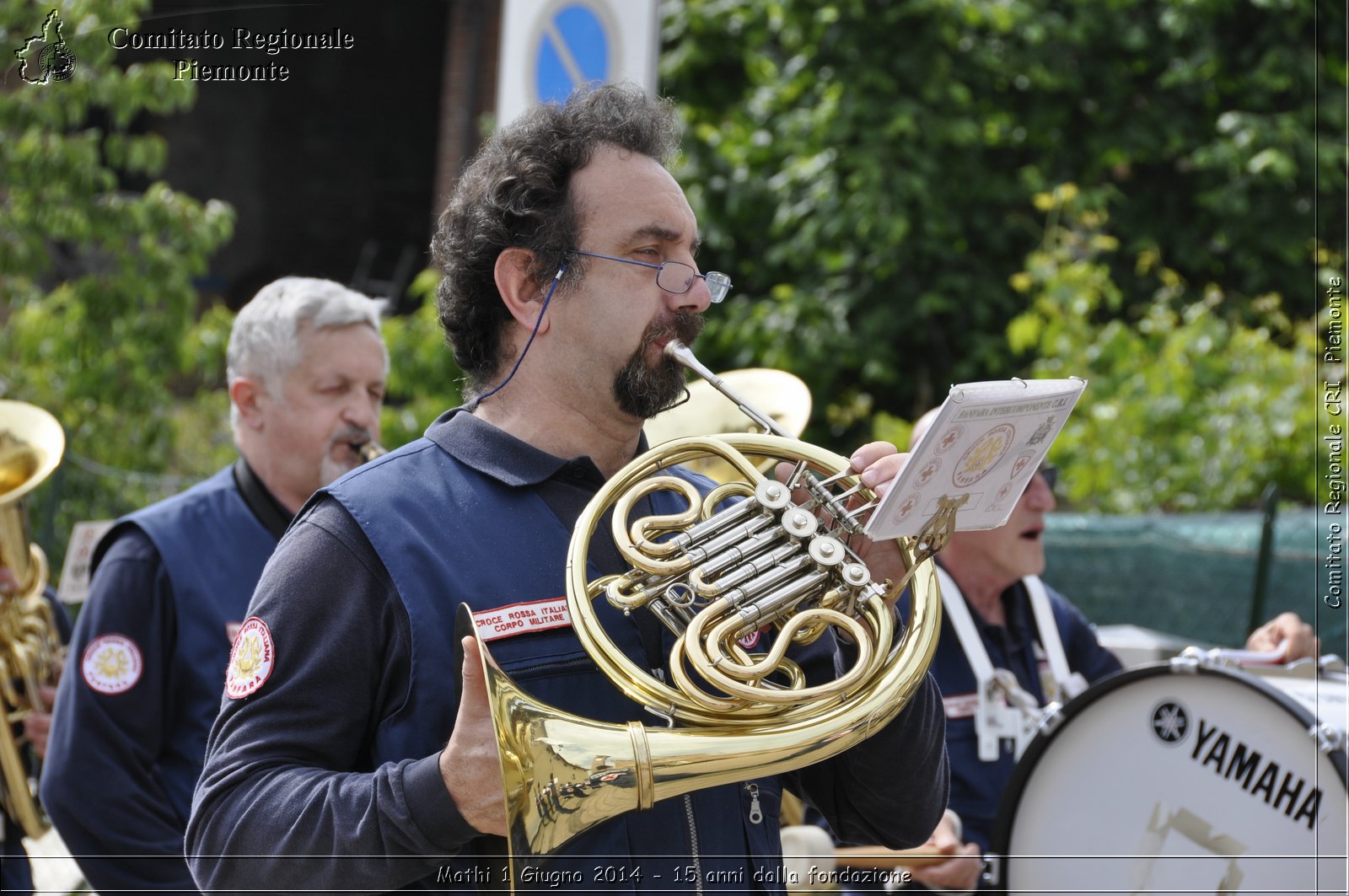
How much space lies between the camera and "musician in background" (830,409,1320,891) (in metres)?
3.22

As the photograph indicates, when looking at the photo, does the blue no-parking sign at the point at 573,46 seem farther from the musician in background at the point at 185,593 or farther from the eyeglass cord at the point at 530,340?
the eyeglass cord at the point at 530,340

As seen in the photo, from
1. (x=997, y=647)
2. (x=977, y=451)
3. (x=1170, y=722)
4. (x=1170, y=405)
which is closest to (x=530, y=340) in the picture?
(x=977, y=451)

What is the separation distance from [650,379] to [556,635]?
0.41 metres

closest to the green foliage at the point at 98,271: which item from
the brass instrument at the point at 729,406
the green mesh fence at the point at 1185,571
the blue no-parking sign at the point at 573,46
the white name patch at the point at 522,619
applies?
the blue no-parking sign at the point at 573,46

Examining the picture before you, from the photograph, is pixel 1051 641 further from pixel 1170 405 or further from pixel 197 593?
pixel 1170 405

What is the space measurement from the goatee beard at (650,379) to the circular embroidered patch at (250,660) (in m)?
0.61

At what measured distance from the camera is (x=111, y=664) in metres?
2.88

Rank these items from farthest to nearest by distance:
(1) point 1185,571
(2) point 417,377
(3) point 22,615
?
(2) point 417,377
(1) point 1185,571
(3) point 22,615

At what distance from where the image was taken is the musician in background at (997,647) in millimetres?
3223

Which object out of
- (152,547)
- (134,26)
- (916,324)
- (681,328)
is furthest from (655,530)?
(916,324)

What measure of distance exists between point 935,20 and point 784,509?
24.2 ft

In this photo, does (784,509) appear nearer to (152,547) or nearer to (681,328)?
(681,328)

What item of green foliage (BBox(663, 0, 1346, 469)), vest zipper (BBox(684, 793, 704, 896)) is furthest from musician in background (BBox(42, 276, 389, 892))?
green foliage (BBox(663, 0, 1346, 469))

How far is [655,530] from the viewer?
1933 millimetres
